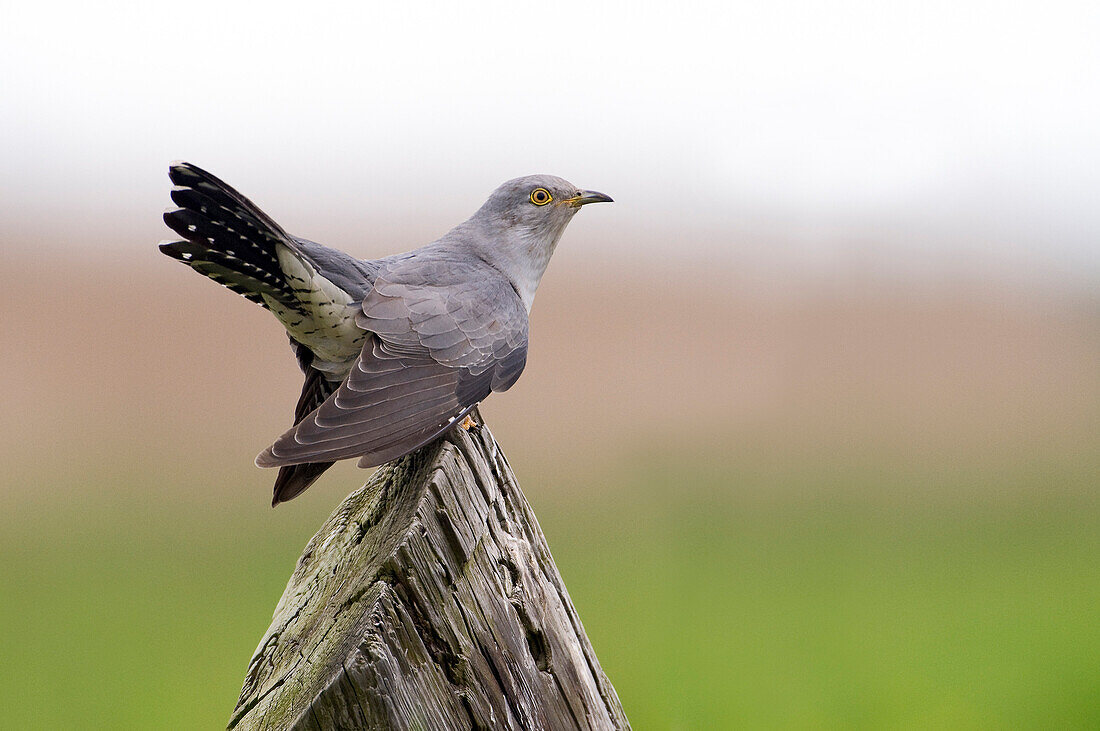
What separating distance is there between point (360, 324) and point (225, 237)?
1.08 ft

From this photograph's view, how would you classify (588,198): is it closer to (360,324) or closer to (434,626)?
(360,324)

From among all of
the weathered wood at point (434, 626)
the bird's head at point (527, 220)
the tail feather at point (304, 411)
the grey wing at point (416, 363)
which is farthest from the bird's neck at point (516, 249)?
A: the weathered wood at point (434, 626)

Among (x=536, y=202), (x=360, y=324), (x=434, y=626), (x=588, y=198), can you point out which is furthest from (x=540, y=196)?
(x=434, y=626)

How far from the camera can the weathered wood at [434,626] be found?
0.95 metres

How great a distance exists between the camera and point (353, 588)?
1.07 meters

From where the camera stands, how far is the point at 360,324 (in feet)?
5.69

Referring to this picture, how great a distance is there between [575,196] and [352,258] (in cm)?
86

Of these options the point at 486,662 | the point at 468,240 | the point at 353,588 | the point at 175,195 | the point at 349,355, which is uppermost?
the point at 175,195

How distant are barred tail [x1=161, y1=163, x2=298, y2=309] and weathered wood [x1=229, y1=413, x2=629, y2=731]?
1.76ft

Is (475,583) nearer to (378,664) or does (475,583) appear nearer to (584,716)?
(378,664)

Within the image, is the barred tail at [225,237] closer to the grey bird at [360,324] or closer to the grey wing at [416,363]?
the grey bird at [360,324]

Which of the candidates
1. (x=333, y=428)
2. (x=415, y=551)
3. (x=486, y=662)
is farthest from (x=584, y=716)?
(x=333, y=428)

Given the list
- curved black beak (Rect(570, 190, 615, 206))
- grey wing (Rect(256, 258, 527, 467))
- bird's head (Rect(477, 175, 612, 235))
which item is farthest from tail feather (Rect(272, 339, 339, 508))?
curved black beak (Rect(570, 190, 615, 206))

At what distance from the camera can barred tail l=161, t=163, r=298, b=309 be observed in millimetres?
1434
